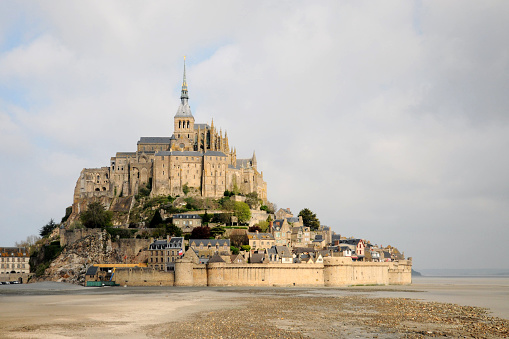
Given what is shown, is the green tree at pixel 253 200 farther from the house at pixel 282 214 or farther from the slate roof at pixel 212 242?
the slate roof at pixel 212 242

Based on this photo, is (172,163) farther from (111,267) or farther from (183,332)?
(183,332)

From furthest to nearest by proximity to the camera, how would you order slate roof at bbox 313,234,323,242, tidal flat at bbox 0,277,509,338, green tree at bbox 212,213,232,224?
green tree at bbox 212,213,232,224
slate roof at bbox 313,234,323,242
tidal flat at bbox 0,277,509,338

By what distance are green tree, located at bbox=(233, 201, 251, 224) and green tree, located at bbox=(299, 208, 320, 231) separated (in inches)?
512

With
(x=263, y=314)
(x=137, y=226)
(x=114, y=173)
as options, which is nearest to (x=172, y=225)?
(x=137, y=226)

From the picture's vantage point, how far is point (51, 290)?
69062mm

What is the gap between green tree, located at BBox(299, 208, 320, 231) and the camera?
10519cm

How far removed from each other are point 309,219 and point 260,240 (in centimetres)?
2279

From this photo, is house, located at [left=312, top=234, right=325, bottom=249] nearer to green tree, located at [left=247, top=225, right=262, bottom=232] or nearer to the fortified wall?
green tree, located at [left=247, top=225, right=262, bottom=232]

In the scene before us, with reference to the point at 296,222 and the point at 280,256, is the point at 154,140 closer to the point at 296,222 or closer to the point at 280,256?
the point at 296,222

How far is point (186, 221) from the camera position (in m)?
93.2

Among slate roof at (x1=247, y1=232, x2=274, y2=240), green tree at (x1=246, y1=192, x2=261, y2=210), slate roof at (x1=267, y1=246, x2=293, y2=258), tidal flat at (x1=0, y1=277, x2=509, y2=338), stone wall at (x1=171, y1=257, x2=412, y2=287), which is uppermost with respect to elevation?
green tree at (x1=246, y1=192, x2=261, y2=210)

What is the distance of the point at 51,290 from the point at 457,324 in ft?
162

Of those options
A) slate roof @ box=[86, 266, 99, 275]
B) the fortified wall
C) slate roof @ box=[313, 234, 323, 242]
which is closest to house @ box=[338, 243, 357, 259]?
the fortified wall

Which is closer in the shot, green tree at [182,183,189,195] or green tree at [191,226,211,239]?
green tree at [191,226,211,239]
